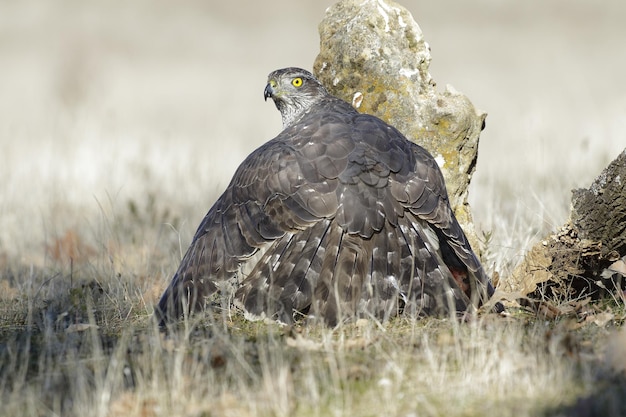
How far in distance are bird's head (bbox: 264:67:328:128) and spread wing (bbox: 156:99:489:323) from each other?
41.5 inches

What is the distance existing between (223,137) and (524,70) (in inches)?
405

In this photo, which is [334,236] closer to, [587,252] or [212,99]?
[587,252]

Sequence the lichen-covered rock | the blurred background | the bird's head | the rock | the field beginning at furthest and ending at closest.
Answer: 1. the blurred background
2. the bird's head
3. the lichen-covered rock
4. the rock
5. the field

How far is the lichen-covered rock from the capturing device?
6223 mm

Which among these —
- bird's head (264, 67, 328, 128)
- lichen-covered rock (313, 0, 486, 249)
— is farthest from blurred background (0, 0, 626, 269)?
bird's head (264, 67, 328, 128)

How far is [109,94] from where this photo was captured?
715 inches

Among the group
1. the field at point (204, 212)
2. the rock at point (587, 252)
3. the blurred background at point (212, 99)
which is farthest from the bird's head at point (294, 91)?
the rock at point (587, 252)

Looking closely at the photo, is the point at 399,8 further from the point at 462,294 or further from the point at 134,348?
the point at 134,348

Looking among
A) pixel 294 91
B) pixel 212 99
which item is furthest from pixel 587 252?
pixel 212 99

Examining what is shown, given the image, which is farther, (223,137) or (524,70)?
(524,70)

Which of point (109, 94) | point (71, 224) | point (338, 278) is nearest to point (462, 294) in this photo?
point (338, 278)

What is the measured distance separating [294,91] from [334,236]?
6.21 ft

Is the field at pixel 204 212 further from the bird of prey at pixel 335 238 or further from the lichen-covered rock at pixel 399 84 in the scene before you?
the lichen-covered rock at pixel 399 84

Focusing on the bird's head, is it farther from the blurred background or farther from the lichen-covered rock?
the blurred background
